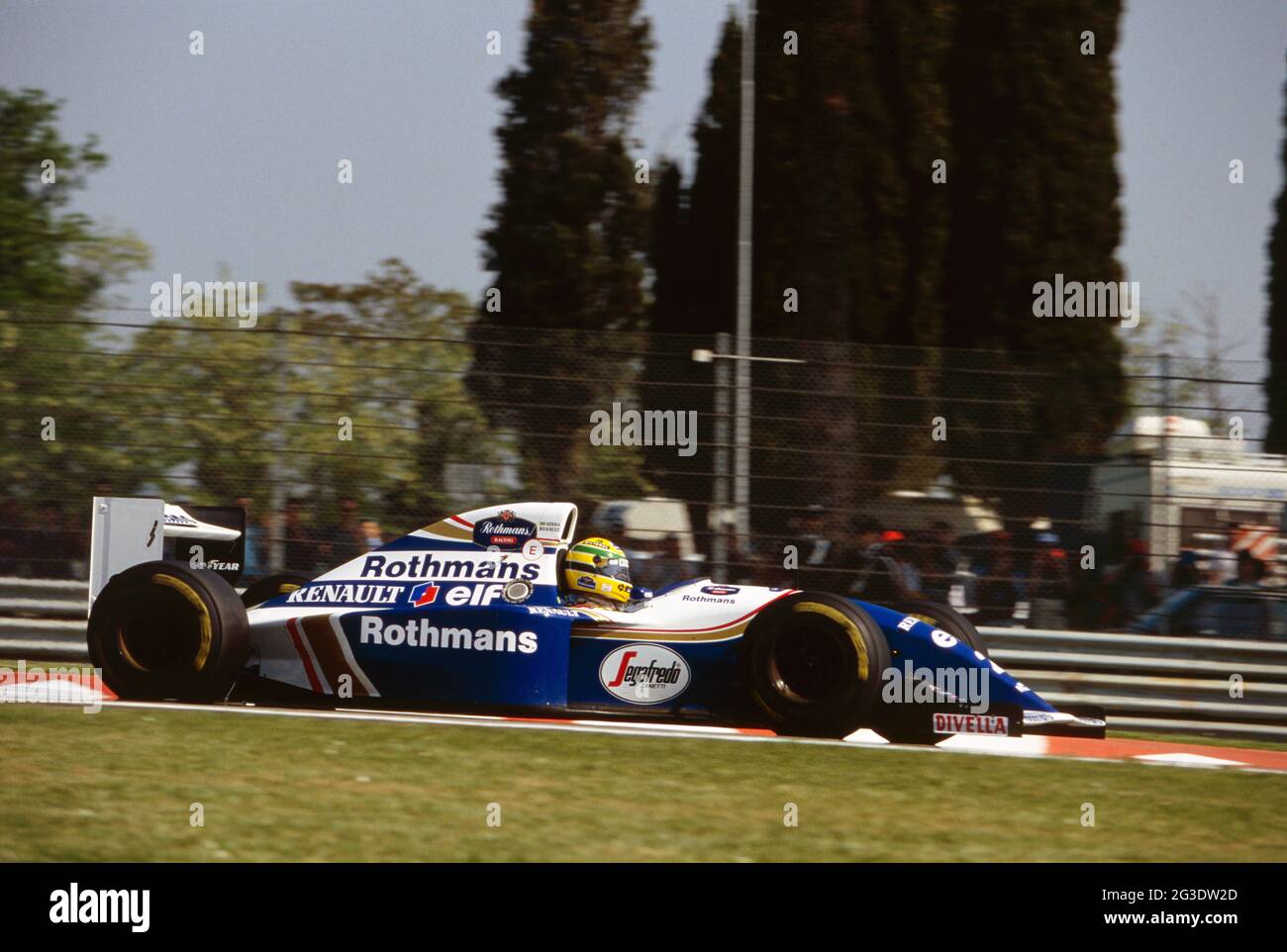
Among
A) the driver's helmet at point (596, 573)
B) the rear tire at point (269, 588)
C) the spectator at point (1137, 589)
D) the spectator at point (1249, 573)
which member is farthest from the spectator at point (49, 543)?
the spectator at point (1249, 573)

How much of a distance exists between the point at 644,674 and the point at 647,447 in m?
3.22

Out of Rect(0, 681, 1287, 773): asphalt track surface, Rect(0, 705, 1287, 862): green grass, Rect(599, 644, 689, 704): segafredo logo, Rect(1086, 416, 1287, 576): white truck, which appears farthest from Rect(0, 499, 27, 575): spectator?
Rect(1086, 416, 1287, 576): white truck

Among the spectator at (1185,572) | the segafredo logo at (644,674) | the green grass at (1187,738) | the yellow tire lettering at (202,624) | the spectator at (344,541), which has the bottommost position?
the green grass at (1187,738)

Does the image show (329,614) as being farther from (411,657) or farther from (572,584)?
(572,584)

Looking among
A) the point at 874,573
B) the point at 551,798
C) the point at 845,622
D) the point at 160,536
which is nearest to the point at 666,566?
the point at 874,573

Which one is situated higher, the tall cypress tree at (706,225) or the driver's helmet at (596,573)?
the tall cypress tree at (706,225)

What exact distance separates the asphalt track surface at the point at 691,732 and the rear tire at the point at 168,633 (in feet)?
0.43

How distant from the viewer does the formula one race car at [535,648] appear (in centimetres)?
801

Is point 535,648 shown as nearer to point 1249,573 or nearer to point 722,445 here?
point 722,445

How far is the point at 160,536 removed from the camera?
355 inches

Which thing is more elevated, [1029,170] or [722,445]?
[1029,170]

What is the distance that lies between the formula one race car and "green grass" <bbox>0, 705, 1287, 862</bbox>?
299 mm
